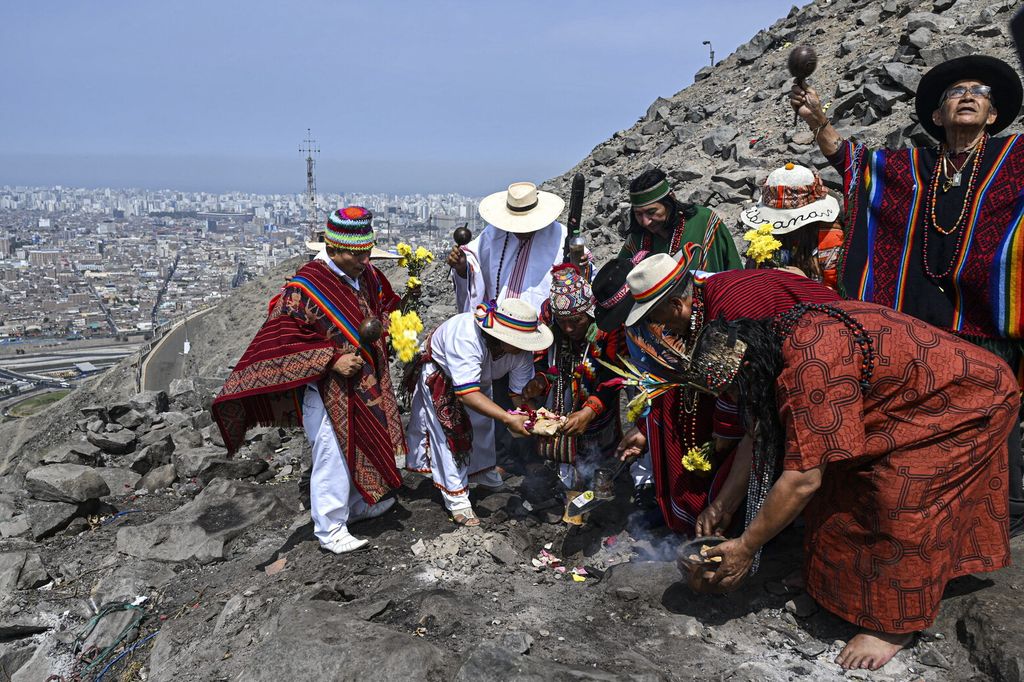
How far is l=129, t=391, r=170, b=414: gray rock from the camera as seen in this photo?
7.89 metres

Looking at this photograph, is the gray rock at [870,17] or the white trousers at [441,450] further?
the gray rock at [870,17]

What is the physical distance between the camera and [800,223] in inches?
159

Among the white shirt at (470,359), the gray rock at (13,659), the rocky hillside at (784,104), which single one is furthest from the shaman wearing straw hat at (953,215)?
the gray rock at (13,659)

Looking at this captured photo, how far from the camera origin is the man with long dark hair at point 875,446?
8.06ft

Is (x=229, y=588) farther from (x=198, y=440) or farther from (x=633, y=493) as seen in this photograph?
(x=198, y=440)

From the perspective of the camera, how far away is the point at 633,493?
4391 millimetres

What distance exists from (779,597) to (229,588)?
2.91m

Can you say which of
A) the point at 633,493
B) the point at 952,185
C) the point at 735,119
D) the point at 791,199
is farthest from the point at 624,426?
the point at 735,119

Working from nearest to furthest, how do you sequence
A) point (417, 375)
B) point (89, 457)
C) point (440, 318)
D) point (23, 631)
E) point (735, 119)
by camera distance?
point (23, 631), point (417, 375), point (89, 457), point (440, 318), point (735, 119)

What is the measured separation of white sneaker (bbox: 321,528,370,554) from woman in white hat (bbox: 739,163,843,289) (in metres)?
2.72

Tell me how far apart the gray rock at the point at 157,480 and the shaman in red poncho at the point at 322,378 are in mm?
2212

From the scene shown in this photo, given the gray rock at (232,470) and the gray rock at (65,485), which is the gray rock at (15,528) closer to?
the gray rock at (65,485)

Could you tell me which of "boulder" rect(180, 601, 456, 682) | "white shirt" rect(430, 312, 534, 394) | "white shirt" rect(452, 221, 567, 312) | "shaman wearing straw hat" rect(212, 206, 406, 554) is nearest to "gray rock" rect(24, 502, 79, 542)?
"shaman wearing straw hat" rect(212, 206, 406, 554)

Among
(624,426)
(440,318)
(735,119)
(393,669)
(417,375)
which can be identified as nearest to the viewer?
(393,669)
